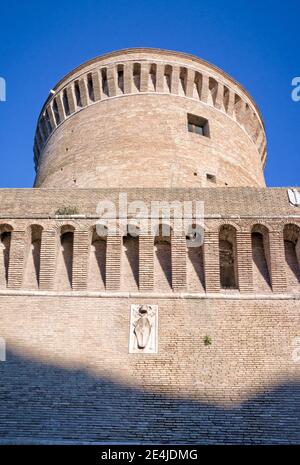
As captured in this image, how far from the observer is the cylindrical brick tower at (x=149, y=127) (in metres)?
14.2

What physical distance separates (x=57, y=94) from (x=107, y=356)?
1005 cm

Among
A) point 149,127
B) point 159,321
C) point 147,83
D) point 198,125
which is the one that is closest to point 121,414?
point 159,321

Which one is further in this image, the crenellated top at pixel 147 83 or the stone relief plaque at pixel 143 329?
the crenellated top at pixel 147 83

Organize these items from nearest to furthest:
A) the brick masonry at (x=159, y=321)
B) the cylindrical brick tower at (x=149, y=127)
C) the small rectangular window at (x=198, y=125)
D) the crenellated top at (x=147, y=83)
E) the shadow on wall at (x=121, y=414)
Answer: the shadow on wall at (x=121, y=414) → the brick masonry at (x=159, y=321) → the cylindrical brick tower at (x=149, y=127) → the small rectangular window at (x=198, y=125) → the crenellated top at (x=147, y=83)

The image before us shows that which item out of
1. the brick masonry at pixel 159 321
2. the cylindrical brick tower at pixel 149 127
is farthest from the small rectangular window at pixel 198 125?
the brick masonry at pixel 159 321

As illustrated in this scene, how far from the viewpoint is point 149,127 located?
1494cm

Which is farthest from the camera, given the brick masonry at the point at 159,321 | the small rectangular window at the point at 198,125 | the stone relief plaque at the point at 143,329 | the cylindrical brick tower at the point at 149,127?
the small rectangular window at the point at 198,125

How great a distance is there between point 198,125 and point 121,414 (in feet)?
30.3

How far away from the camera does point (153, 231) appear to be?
34.2 ft

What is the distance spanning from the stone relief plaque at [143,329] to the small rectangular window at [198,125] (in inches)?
278

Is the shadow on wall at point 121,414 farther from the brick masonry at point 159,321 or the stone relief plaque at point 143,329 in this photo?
the stone relief plaque at point 143,329

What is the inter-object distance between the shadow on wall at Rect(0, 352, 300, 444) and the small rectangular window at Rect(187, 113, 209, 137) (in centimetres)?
832

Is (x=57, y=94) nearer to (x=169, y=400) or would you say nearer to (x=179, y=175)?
(x=179, y=175)

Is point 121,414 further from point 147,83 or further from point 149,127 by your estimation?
point 147,83
